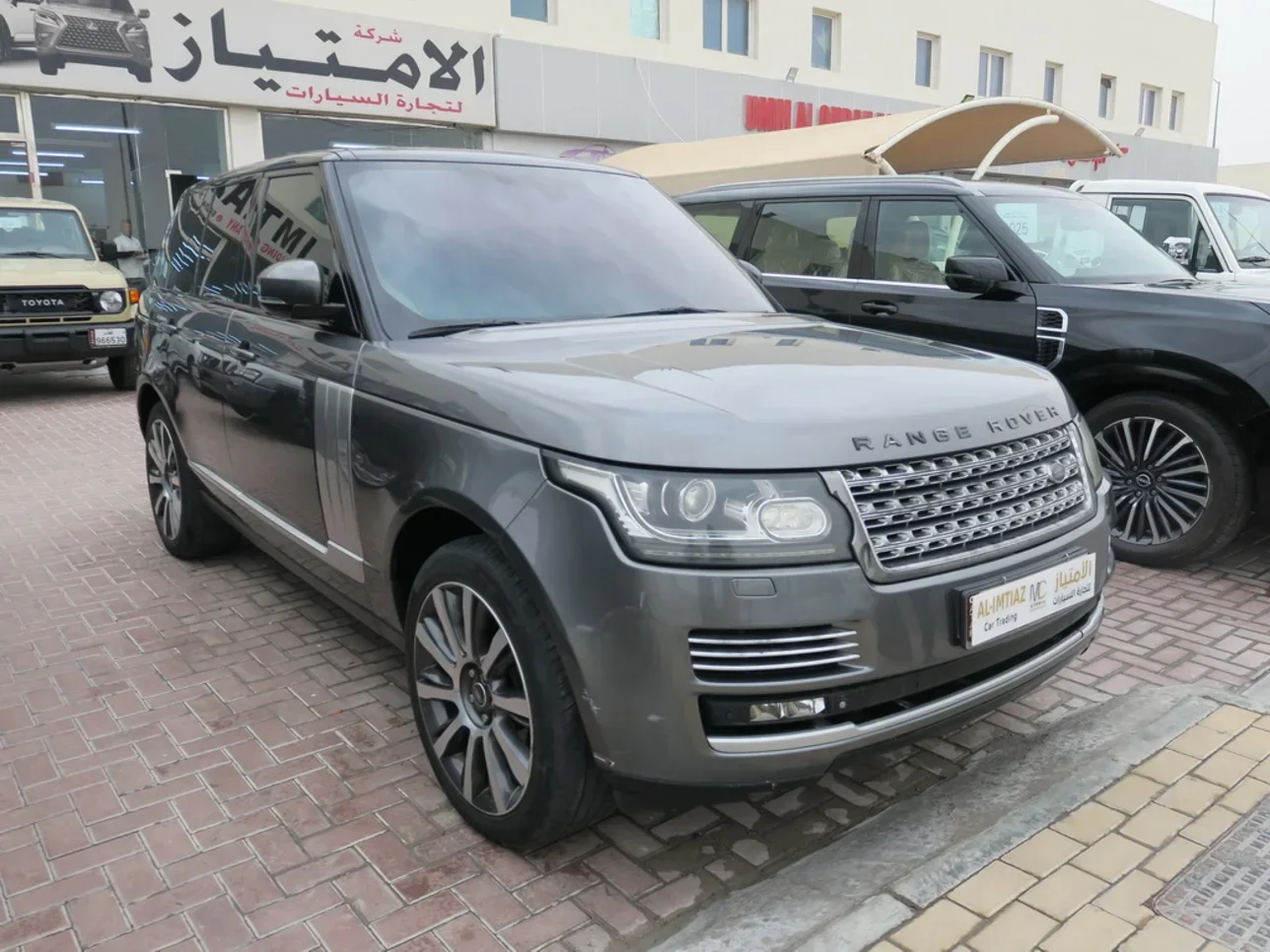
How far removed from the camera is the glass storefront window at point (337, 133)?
1559 cm

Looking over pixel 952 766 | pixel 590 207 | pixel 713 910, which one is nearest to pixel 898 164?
pixel 590 207

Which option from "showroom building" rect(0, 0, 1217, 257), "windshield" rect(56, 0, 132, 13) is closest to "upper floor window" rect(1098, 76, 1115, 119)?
"showroom building" rect(0, 0, 1217, 257)

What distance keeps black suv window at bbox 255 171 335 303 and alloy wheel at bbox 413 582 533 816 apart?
1.26 metres

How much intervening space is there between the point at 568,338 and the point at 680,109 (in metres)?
17.5

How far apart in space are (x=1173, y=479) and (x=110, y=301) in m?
9.87

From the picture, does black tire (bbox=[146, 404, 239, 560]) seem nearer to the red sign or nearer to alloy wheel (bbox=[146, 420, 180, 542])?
alloy wheel (bbox=[146, 420, 180, 542])

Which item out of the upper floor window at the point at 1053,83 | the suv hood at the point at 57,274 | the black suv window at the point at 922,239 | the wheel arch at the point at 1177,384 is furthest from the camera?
the upper floor window at the point at 1053,83

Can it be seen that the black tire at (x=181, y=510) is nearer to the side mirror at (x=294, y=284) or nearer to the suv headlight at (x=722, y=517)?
the side mirror at (x=294, y=284)

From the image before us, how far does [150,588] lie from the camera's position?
473cm

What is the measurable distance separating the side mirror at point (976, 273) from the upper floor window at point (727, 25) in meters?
16.3

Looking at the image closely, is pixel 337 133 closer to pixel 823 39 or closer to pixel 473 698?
pixel 823 39

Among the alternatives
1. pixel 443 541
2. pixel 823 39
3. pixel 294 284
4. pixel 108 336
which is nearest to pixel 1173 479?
pixel 443 541

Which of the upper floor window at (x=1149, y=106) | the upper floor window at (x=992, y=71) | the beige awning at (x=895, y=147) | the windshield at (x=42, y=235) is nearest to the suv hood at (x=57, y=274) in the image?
the windshield at (x=42, y=235)

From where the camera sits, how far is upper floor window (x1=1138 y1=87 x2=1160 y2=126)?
106 feet
